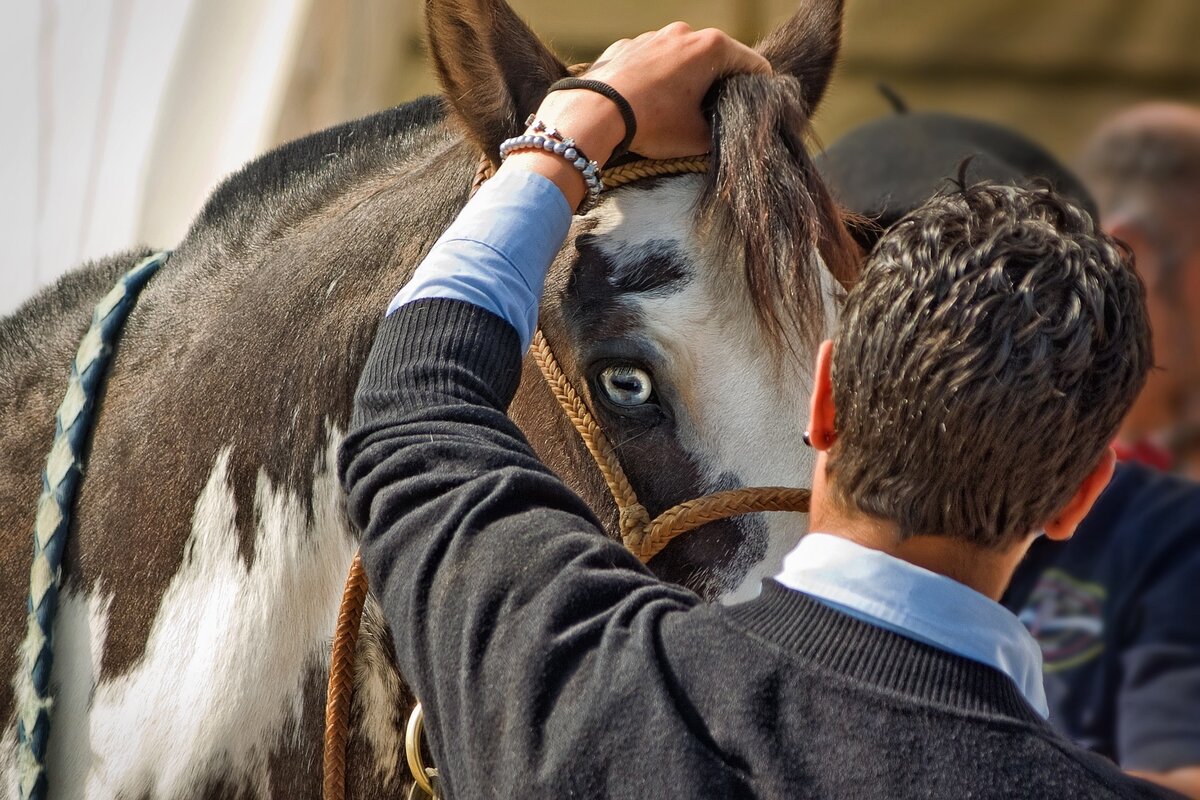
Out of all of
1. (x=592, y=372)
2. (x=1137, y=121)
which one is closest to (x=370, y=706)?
(x=592, y=372)

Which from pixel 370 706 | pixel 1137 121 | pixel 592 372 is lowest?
pixel 1137 121

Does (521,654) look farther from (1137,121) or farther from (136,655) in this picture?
(1137,121)

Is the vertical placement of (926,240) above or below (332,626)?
above

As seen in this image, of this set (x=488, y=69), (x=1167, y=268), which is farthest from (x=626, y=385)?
(x=1167, y=268)

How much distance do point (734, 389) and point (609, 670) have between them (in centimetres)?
41

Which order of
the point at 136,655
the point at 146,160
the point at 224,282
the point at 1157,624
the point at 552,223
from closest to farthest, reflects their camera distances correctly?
1. the point at 552,223
2. the point at 136,655
3. the point at 224,282
4. the point at 1157,624
5. the point at 146,160

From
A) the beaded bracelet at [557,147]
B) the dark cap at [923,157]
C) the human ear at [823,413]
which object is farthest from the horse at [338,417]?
the dark cap at [923,157]

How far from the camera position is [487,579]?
0.84m

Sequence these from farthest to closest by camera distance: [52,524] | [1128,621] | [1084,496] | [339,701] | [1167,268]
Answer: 1. [1167,268]
2. [1128,621]
3. [52,524]
4. [339,701]
5. [1084,496]

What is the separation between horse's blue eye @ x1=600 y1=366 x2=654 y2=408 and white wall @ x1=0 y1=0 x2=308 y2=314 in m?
1.57

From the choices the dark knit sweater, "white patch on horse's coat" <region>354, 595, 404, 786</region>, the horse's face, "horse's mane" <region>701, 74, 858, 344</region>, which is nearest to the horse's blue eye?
the horse's face

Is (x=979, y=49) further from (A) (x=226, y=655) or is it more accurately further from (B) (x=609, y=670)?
(B) (x=609, y=670)

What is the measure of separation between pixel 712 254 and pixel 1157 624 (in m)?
1.18

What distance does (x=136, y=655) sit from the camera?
1.28 m
